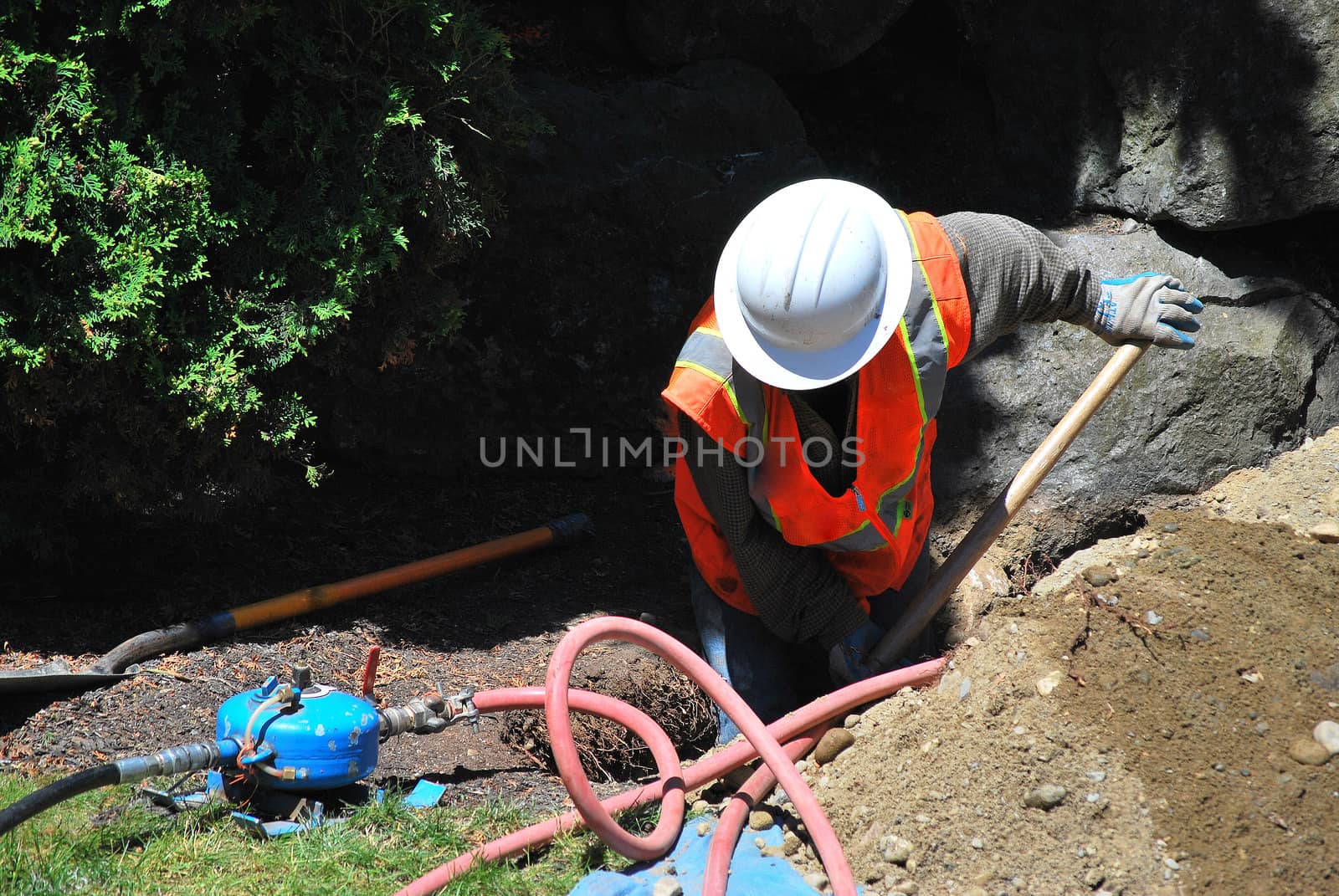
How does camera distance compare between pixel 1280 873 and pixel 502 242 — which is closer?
pixel 1280 873

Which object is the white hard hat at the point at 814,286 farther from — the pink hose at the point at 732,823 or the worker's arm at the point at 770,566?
the pink hose at the point at 732,823

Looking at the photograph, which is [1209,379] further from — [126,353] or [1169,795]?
[126,353]

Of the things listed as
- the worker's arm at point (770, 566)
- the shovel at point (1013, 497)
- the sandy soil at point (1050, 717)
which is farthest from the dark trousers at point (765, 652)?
the sandy soil at point (1050, 717)

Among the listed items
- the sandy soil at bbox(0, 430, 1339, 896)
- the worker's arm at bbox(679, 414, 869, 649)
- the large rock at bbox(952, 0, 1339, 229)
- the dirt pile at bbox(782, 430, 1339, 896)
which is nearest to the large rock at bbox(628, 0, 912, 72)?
the large rock at bbox(952, 0, 1339, 229)

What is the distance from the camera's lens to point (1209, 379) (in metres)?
4.45

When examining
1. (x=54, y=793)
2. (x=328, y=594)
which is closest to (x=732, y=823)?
(x=54, y=793)

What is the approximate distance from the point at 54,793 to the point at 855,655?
7.32 feet

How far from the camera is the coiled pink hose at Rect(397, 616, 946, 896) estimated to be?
8.32 feet

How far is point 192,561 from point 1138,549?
337cm

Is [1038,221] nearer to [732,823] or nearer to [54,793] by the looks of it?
[732,823]

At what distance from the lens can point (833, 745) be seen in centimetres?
308

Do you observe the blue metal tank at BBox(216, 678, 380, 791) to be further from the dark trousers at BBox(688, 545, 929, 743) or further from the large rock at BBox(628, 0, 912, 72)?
the large rock at BBox(628, 0, 912, 72)

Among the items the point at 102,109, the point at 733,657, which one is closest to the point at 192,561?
the point at 102,109

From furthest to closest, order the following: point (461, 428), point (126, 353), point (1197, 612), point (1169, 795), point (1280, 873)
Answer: point (461, 428)
point (126, 353)
point (1197, 612)
point (1169, 795)
point (1280, 873)
